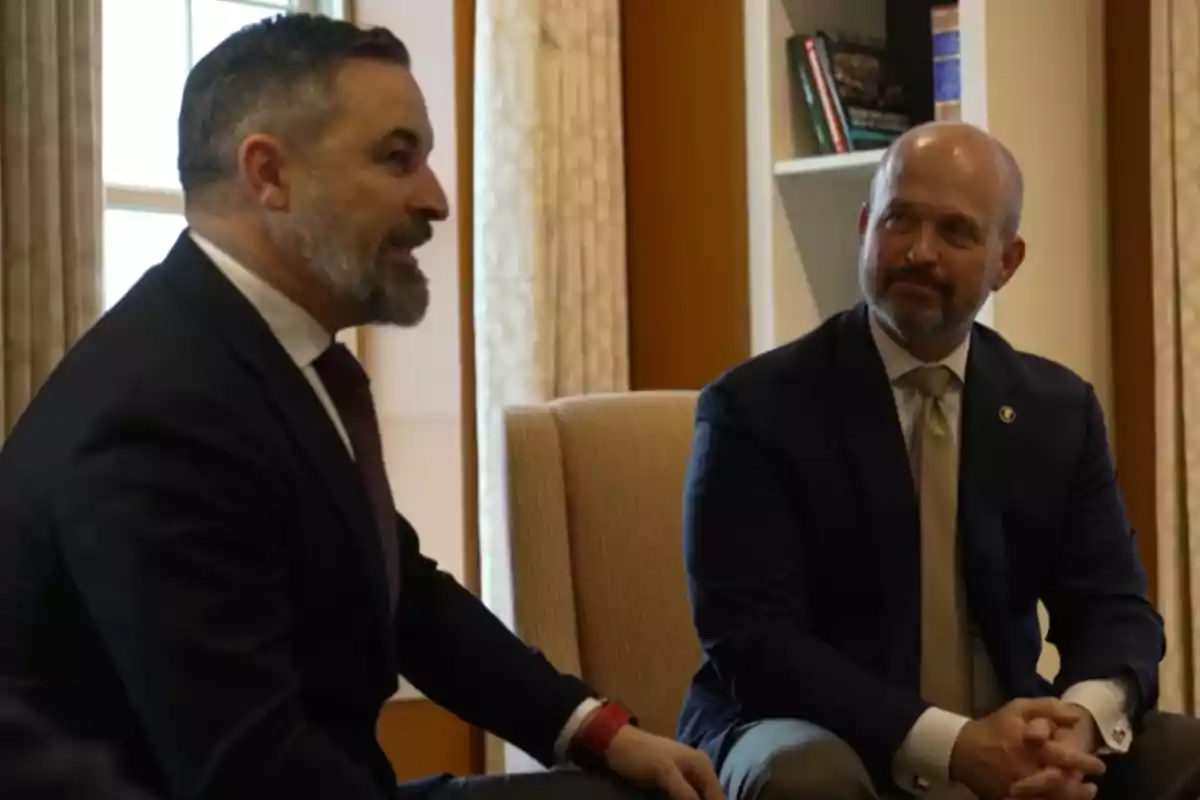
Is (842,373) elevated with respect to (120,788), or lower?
elevated

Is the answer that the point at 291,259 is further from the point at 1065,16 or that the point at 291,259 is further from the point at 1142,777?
the point at 1065,16

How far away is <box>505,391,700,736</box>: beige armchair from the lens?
2129mm

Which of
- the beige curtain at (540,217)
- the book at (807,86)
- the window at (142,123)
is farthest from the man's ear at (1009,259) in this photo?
the window at (142,123)

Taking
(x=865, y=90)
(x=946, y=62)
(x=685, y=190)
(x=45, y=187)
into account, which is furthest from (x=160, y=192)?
(x=946, y=62)

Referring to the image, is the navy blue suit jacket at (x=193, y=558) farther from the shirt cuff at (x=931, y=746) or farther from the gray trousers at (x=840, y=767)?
the shirt cuff at (x=931, y=746)

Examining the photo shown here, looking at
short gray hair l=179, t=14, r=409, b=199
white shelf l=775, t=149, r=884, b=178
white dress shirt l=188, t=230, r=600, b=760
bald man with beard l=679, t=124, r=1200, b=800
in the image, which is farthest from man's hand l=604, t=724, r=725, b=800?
white shelf l=775, t=149, r=884, b=178

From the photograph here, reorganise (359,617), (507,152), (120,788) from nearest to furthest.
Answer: (120,788) < (359,617) < (507,152)

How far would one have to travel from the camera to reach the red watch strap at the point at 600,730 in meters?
1.53

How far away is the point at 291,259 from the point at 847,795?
76 centimetres

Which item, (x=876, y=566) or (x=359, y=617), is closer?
(x=359, y=617)

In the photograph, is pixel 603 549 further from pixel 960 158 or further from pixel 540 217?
pixel 540 217

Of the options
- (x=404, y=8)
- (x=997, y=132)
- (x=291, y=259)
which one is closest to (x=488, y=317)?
(x=404, y=8)

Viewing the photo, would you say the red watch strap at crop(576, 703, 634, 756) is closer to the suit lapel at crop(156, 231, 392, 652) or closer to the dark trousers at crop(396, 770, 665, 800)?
the dark trousers at crop(396, 770, 665, 800)

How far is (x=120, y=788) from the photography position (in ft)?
3.89
